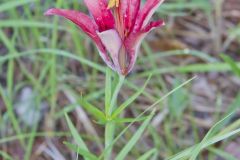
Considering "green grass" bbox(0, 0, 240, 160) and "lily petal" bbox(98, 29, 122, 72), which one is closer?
"lily petal" bbox(98, 29, 122, 72)

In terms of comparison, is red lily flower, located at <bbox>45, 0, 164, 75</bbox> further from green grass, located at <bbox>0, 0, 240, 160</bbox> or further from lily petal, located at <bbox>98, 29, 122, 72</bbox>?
green grass, located at <bbox>0, 0, 240, 160</bbox>

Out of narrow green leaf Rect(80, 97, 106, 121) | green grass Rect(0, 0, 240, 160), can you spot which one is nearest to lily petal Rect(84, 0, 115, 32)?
narrow green leaf Rect(80, 97, 106, 121)

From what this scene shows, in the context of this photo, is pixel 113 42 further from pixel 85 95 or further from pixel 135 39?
pixel 85 95

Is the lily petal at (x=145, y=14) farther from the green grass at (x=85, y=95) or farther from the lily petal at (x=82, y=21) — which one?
the green grass at (x=85, y=95)

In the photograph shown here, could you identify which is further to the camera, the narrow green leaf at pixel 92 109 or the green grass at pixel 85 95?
the green grass at pixel 85 95

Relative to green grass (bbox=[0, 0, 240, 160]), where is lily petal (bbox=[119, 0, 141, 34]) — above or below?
above

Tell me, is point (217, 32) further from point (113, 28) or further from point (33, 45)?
point (113, 28)

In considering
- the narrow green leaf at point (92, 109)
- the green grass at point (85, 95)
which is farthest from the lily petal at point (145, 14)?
the green grass at point (85, 95)

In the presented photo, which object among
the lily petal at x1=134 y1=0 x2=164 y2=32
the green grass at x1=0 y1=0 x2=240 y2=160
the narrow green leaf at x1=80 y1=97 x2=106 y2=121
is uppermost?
the lily petal at x1=134 y1=0 x2=164 y2=32

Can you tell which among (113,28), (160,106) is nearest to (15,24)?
(160,106)
